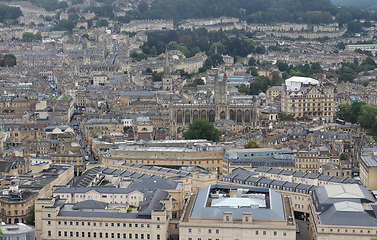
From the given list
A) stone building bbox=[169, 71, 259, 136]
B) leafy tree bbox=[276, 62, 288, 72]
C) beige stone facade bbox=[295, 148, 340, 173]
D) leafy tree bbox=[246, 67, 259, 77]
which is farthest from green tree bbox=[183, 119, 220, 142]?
leafy tree bbox=[276, 62, 288, 72]

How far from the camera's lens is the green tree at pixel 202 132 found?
88500 mm

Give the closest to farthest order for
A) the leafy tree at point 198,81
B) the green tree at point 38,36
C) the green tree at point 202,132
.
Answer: the green tree at point 202,132 < the leafy tree at point 198,81 < the green tree at point 38,36

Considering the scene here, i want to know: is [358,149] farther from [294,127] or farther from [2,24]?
[2,24]

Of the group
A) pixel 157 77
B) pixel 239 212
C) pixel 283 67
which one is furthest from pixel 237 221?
pixel 283 67

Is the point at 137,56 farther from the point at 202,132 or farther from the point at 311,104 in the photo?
the point at 202,132

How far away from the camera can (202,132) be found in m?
88.9

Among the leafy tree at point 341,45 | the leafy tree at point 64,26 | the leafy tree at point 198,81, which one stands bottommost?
the leafy tree at point 198,81

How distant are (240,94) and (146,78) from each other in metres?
19.9

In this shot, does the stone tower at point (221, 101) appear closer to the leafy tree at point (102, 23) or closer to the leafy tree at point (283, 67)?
the leafy tree at point (283, 67)

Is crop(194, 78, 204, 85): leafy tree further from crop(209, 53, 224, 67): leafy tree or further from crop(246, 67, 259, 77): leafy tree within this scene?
crop(209, 53, 224, 67): leafy tree

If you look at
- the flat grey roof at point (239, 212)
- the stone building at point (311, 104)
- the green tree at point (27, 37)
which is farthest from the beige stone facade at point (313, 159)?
the green tree at point (27, 37)

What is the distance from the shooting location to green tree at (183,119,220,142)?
3484 inches

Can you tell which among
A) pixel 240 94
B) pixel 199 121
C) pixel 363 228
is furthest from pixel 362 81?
pixel 363 228

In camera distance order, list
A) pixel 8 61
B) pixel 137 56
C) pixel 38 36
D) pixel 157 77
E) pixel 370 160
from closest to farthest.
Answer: pixel 370 160 → pixel 157 77 → pixel 8 61 → pixel 137 56 → pixel 38 36
